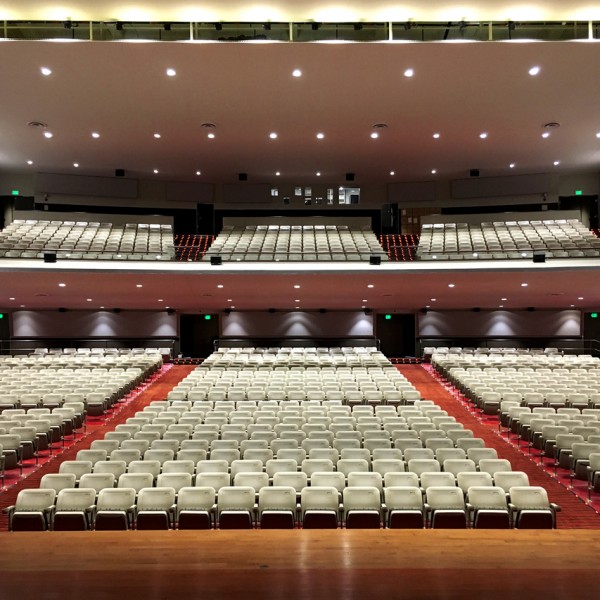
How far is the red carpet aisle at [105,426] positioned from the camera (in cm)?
636

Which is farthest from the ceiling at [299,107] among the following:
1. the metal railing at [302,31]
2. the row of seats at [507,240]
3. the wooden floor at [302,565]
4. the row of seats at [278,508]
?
the wooden floor at [302,565]

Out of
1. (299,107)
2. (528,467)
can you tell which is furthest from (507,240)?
(528,467)

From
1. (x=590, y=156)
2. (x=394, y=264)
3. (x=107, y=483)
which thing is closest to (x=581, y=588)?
(x=107, y=483)

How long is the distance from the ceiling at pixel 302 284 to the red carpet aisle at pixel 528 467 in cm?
355

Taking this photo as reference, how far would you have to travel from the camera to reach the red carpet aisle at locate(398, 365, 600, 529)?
5520 millimetres

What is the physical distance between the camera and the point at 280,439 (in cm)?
703

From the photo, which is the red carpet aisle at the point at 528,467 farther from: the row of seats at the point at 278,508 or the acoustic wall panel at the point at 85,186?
the acoustic wall panel at the point at 85,186

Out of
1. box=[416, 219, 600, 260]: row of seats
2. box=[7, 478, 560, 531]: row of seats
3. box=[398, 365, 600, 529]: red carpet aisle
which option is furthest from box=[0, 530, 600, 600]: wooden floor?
box=[416, 219, 600, 260]: row of seats

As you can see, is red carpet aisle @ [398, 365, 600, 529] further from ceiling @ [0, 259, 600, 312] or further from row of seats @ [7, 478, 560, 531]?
ceiling @ [0, 259, 600, 312]

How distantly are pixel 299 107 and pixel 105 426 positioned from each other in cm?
870

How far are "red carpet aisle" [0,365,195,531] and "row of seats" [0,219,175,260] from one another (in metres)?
3.52

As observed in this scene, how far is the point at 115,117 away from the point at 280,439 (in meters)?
10.6

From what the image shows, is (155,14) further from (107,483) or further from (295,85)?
(107,483)

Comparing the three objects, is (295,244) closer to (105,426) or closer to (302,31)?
(302,31)
